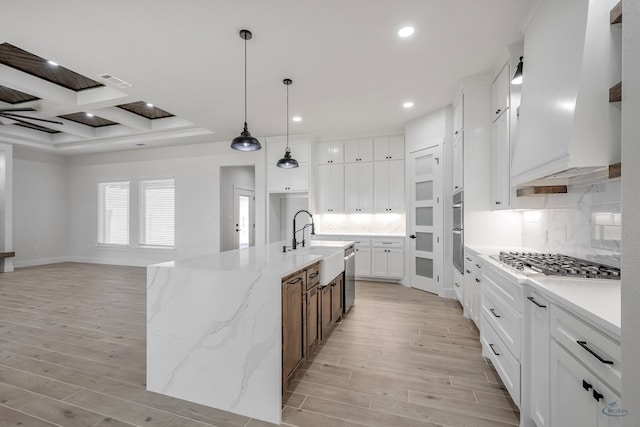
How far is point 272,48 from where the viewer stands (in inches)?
118

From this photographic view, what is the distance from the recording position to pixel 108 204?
26.0 feet

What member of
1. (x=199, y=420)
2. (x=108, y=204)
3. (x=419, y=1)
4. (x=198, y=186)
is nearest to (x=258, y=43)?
(x=419, y=1)

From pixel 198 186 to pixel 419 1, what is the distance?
6.02 m

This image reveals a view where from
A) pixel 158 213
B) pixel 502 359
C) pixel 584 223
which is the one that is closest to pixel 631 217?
pixel 502 359

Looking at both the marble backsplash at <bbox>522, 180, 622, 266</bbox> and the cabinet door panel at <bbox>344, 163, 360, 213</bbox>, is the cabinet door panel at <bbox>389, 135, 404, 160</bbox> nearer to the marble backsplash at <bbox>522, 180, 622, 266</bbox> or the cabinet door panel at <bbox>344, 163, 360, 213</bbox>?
the cabinet door panel at <bbox>344, 163, 360, 213</bbox>

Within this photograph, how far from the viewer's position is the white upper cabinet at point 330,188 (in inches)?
243

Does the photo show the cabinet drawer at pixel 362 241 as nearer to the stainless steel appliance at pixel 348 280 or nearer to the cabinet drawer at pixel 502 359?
the stainless steel appliance at pixel 348 280

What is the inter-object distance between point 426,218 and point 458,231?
1.00 m

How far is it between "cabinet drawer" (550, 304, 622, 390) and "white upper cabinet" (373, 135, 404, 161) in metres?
4.70

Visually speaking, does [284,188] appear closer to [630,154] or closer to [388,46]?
[388,46]

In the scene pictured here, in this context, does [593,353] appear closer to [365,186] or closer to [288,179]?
[365,186]

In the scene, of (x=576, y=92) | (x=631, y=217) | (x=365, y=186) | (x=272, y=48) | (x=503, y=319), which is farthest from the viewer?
(x=365, y=186)

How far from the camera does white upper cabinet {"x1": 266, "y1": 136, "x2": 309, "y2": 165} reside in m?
6.10

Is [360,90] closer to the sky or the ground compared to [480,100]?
closer to the sky
